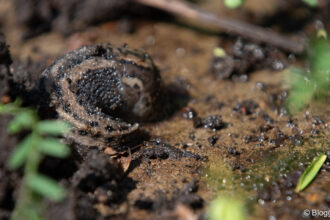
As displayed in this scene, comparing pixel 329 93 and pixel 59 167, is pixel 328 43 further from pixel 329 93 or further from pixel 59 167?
pixel 59 167

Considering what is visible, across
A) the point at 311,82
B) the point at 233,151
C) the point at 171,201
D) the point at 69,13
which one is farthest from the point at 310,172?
the point at 69,13

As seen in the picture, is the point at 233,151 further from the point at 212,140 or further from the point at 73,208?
the point at 73,208

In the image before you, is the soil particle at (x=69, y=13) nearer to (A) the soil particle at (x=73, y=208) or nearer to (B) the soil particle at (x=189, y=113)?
(B) the soil particle at (x=189, y=113)

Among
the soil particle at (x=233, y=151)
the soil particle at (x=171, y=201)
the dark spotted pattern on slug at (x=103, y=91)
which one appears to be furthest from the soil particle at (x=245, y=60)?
the soil particle at (x=171, y=201)

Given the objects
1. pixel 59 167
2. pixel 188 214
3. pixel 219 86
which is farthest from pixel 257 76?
pixel 59 167

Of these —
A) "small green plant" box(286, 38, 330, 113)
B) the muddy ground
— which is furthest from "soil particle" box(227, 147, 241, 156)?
"small green plant" box(286, 38, 330, 113)
